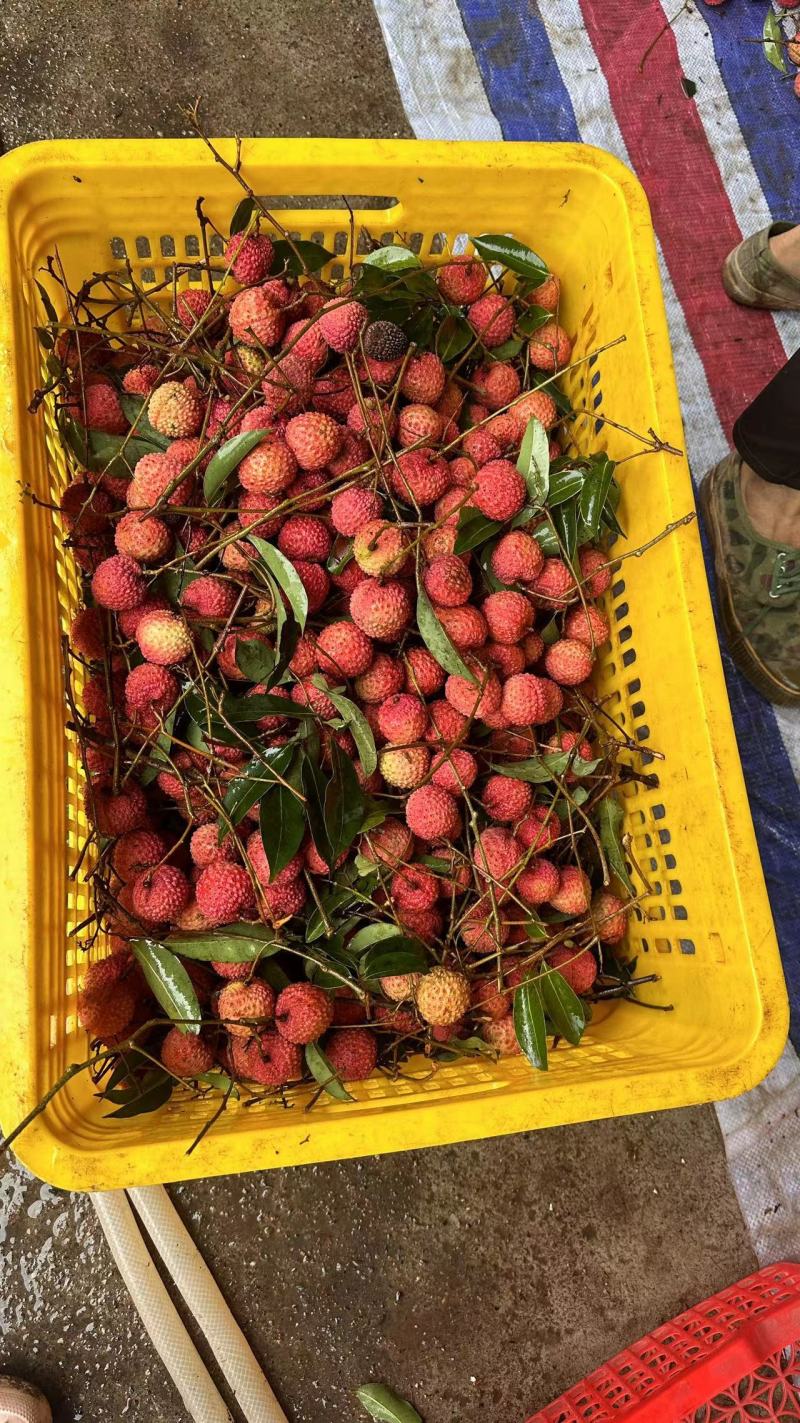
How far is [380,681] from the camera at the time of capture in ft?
3.18

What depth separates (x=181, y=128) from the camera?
1579 mm

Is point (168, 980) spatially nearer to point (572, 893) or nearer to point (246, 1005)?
point (246, 1005)

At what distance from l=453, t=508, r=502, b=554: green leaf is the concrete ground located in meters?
0.91

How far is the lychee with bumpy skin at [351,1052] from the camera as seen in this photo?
944 millimetres

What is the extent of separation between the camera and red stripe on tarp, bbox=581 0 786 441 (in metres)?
1.61

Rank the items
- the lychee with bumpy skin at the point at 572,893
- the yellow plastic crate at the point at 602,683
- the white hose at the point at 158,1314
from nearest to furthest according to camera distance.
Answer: the yellow plastic crate at the point at 602,683
the lychee with bumpy skin at the point at 572,893
the white hose at the point at 158,1314

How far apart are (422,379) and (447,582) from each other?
25 cm

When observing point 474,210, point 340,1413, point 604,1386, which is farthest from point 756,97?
point 340,1413

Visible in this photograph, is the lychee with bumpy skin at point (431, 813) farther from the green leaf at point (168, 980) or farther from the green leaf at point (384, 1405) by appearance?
the green leaf at point (384, 1405)

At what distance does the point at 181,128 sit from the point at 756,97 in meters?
1.04

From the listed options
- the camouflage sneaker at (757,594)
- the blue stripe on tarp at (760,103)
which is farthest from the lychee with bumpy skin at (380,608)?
the blue stripe on tarp at (760,103)

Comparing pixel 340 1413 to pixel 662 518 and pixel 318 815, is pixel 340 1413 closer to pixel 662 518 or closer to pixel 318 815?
pixel 318 815

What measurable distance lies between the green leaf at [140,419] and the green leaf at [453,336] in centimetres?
33

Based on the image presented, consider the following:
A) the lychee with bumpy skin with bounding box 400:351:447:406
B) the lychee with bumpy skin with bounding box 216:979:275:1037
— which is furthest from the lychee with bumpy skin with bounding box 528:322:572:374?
the lychee with bumpy skin with bounding box 216:979:275:1037
